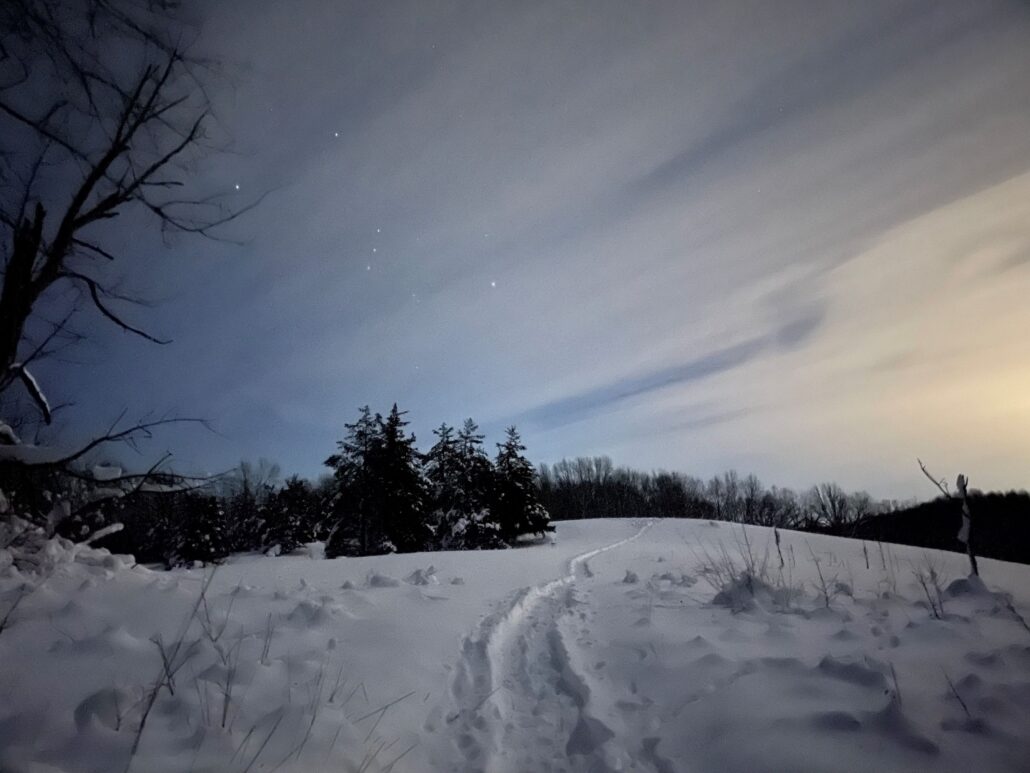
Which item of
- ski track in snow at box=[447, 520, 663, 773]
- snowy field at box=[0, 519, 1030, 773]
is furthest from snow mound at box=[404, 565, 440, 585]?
ski track in snow at box=[447, 520, 663, 773]

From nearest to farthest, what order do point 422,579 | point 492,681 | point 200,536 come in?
point 492,681 → point 422,579 → point 200,536

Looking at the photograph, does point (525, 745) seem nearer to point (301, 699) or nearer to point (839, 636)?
point (301, 699)

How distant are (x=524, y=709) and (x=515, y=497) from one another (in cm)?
2472

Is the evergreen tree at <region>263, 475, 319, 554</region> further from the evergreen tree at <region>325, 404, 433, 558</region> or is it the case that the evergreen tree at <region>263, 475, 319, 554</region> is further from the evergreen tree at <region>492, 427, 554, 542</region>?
the evergreen tree at <region>492, 427, 554, 542</region>

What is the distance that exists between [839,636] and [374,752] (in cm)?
371

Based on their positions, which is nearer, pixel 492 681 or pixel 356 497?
pixel 492 681

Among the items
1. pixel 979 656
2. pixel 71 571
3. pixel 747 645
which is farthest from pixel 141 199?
pixel 979 656

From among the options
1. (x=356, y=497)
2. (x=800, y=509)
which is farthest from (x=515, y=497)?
(x=800, y=509)

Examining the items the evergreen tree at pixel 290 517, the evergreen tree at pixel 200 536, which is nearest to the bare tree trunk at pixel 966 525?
the evergreen tree at pixel 200 536

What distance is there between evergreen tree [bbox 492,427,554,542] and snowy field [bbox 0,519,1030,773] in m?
22.4

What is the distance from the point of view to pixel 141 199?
498 centimetres

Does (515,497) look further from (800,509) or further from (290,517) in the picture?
(800,509)

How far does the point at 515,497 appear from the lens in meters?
27.7

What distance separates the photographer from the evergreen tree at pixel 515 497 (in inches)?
1071
